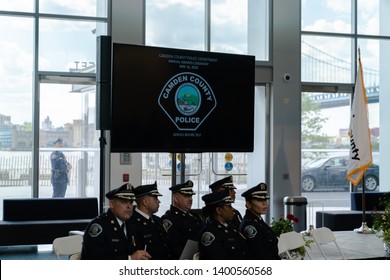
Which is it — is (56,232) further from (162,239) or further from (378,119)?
(378,119)

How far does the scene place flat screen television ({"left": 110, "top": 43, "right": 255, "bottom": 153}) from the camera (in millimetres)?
8109

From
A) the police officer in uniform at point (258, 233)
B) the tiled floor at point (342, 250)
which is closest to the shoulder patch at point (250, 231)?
the police officer in uniform at point (258, 233)

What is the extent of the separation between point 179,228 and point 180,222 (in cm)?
6

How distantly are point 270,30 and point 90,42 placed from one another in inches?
120

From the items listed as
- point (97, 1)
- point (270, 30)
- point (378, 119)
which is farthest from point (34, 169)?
point (378, 119)

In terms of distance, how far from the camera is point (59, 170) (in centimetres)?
1053

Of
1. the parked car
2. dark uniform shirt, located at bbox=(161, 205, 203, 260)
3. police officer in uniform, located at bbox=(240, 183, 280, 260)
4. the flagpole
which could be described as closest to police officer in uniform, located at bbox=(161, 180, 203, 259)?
dark uniform shirt, located at bbox=(161, 205, 203, 260)

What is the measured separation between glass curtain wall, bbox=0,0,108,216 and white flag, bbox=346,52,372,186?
3.93 metres

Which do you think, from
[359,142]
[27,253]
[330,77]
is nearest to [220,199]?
[27,253]

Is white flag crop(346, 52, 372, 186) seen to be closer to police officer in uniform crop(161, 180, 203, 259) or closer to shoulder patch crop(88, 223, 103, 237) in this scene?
police officer in uniform crop(161, 180, 203, 259)

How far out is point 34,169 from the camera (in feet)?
33.9

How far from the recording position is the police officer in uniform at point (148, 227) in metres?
5.54

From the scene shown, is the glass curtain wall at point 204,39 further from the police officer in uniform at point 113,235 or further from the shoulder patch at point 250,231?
the police officer in uniform at point 113,235

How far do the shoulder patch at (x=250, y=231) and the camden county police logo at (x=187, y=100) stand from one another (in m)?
3.50
